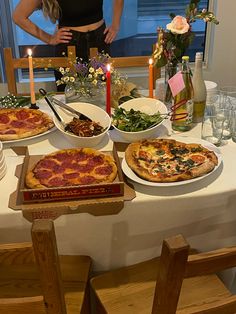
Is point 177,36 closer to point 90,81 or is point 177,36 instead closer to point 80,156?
point 90,81

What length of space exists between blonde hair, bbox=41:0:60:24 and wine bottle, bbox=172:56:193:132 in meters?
1.18

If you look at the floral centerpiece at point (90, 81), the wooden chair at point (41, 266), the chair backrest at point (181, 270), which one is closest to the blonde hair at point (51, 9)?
the floral centerpiece at point (90, 81)

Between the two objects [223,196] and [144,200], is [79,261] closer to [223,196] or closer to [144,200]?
[144,200]

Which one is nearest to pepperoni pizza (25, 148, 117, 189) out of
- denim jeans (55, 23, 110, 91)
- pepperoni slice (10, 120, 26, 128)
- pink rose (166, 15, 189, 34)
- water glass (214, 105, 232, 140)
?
pepperoni slice (10, 120, 26, 128)

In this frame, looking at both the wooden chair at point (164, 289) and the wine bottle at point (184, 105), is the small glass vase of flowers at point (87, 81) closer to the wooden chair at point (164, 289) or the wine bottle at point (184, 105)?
the wine bottle at point (184, 105)

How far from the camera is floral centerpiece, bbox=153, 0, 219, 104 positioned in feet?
5.09

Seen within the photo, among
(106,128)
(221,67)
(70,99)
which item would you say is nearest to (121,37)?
(221,67)

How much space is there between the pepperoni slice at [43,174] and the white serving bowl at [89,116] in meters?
0.21

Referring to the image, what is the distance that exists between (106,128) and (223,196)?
1.67 ft

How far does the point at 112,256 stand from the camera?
4.24 feet

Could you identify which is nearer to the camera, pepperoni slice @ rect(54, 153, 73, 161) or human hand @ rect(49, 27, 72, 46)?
pepperoni slice @ rect(54, 153, 73, 161)

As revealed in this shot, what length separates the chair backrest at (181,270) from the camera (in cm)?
76

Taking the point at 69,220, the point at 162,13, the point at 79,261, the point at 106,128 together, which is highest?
the point at 162,13

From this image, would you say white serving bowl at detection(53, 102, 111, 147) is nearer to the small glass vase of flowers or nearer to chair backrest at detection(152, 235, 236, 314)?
the small glass vase of flowers
